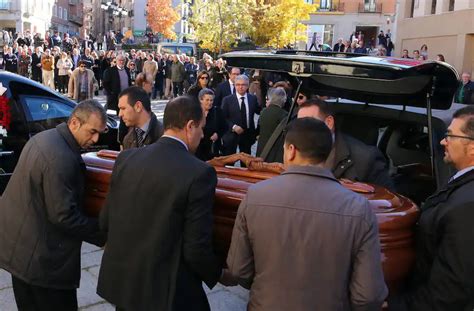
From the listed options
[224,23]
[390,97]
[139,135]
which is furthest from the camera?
[224,23]

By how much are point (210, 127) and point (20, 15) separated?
4391cm

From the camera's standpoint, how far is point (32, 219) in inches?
99.7

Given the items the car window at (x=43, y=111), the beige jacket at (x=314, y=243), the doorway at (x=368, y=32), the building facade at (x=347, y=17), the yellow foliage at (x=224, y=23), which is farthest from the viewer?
the doorway at (x=368, y=32)

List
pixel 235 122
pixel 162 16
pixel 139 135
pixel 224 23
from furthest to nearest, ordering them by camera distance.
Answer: pixel 162 16, pixel 224 23, pixel 235 122, pixel 139 135

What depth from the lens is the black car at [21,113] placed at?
5.31 m

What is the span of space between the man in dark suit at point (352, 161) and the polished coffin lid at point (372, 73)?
0.22m

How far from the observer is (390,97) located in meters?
3.43

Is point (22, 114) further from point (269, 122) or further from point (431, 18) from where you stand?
point (431, 18)

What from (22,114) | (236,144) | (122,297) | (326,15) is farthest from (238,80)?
(326,15)

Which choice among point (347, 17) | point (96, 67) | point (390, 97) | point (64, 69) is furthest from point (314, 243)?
point (347, 17)

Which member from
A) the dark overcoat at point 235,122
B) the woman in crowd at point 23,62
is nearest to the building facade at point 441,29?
the dark overcoat at point 235,122

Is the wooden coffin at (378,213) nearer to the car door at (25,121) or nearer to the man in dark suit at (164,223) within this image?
the man in dark suit at (164,223)

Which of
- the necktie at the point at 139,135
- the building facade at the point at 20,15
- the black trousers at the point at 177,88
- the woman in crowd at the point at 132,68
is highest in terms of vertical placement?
the building facade at the point at 20,15

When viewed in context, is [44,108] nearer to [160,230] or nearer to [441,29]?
[160,230]
